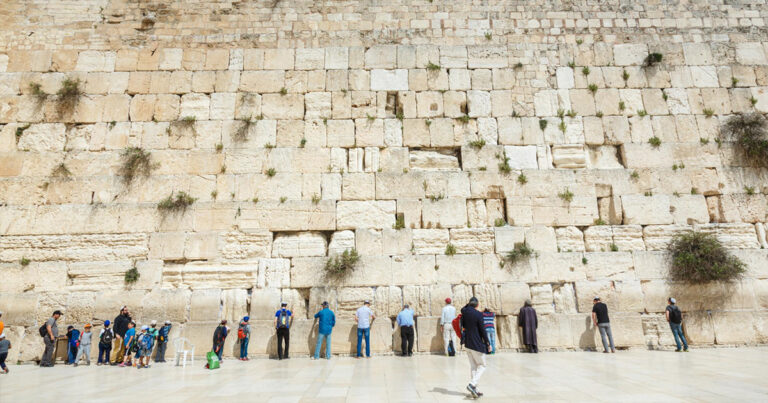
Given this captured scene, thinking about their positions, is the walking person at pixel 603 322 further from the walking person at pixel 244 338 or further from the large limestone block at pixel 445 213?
the walking person at pixel 244 338

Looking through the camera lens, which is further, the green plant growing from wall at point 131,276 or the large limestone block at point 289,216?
the large limestone block at point 289,216

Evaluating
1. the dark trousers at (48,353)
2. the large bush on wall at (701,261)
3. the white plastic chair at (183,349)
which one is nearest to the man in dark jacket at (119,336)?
the white plastic chair at (183,349)

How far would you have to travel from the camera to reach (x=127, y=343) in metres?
7.79

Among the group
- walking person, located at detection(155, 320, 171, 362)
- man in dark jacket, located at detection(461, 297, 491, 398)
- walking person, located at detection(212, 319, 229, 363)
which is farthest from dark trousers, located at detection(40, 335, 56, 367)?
man in dark jacket, located at detection(461, 297, 491, 398)

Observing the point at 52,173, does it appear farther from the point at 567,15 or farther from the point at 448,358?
the point at 567,15

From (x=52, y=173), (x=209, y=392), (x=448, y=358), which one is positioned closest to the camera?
(x=209, y=392)

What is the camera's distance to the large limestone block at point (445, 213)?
916cm

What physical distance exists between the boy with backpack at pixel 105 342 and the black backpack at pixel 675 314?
10.6m

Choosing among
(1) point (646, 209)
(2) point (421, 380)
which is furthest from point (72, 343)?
(1) point (646, 209)

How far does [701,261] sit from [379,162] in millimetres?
6969

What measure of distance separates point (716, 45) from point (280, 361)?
12.5 meters

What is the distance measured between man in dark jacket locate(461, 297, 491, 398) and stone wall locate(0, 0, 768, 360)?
10.3 feet

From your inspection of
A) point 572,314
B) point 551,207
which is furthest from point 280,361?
point 551,207

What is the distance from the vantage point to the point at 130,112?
980 centimetres
